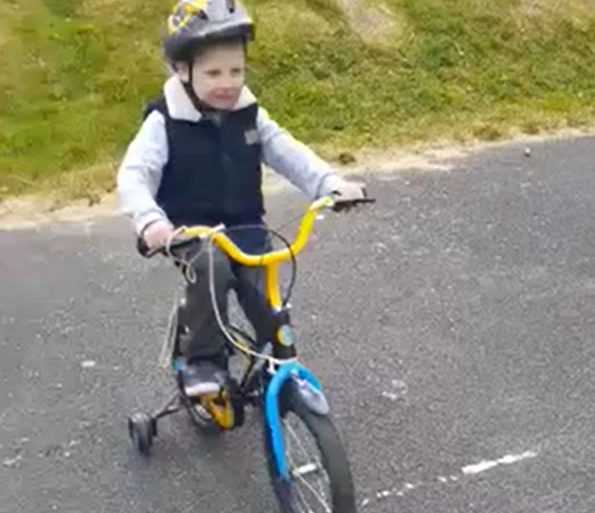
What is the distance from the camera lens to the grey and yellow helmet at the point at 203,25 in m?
3.67

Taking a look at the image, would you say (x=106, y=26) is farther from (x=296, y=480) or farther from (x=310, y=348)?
(x=296, y=480)

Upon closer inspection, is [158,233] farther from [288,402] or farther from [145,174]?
[288,402]

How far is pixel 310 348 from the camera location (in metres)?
5.12

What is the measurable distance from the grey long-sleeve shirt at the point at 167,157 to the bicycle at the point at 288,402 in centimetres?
18

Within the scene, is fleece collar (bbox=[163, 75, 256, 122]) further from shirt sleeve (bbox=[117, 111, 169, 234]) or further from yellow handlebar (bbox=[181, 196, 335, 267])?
yellow handlebar (bbox=[181, 196, 335, 267])

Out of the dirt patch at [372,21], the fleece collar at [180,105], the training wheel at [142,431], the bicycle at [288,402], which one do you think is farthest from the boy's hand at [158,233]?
the dirt patch at [372,21]

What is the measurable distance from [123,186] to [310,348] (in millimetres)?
1623

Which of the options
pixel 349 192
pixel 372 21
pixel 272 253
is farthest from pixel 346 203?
pixel 372 21

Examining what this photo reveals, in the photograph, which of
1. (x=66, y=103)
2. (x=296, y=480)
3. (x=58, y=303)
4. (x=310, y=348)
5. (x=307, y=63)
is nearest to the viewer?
(x=296, y=480)

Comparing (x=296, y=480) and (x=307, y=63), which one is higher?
(x=296, y=480)

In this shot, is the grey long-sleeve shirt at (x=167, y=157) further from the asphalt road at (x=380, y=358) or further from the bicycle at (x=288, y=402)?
the asphalt road at (x=380, y=358)

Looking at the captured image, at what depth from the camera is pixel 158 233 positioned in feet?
11.5

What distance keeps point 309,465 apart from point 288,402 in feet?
0.64

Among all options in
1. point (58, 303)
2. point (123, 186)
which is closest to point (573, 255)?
point (58, 303)
